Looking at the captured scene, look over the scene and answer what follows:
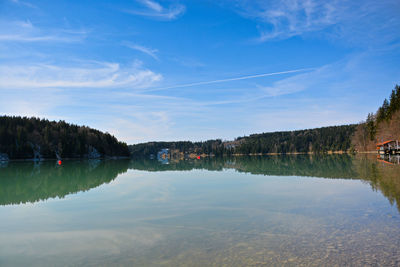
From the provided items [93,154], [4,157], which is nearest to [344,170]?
[4,157]

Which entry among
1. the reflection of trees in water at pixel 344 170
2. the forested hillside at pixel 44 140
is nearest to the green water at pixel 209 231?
the reflection of trees in water at pixel 344 170

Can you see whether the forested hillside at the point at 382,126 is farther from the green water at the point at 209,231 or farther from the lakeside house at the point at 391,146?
the green water at the point at 209,231

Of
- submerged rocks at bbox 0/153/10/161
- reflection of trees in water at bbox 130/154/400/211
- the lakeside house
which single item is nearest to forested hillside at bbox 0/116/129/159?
submerged rocks at bbox 0/153/10/161

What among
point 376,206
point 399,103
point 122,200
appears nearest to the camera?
point 376,206

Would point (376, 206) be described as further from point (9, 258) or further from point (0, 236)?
point (0, 236)

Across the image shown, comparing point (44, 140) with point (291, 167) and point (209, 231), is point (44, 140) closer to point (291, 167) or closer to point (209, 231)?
point (291, 167)

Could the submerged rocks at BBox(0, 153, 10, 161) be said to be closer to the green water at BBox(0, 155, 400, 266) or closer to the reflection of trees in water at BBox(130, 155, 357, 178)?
the reflection of trees in water at BBox(130, 155, 357, 178)

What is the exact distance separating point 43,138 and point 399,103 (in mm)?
126331

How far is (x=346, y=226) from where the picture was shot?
9.91m

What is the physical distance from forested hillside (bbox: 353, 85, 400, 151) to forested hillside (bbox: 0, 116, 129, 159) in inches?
4568

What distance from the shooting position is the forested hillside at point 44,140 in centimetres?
11212

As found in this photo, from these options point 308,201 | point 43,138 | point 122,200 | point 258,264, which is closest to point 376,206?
point 308,201

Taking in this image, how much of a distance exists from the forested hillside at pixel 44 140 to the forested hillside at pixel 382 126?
11604cm

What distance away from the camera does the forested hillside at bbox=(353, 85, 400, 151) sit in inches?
2884
